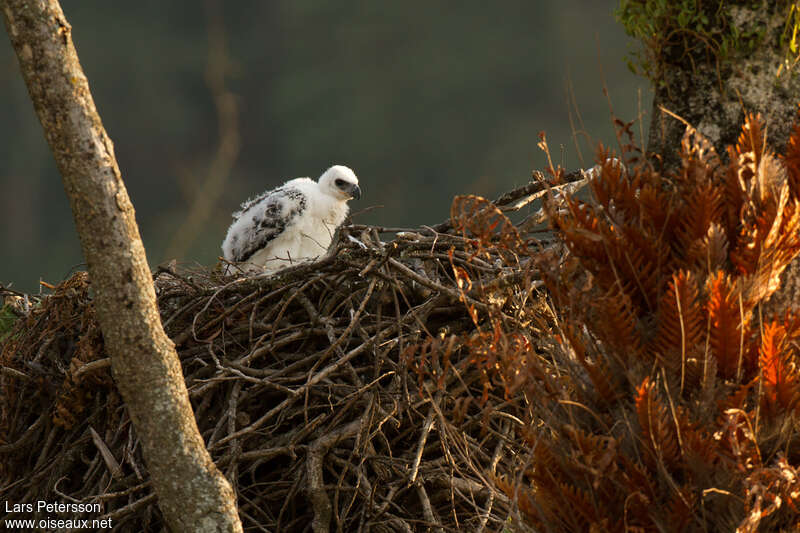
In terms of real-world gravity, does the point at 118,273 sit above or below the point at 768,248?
above

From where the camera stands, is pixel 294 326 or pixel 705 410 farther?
pixel 294 326

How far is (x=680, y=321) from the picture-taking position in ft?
5.83

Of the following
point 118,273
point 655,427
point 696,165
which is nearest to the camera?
point 655,427

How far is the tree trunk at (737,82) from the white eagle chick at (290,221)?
9.97 feet

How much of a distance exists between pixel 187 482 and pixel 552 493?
1037mm

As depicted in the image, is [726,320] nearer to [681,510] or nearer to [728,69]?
[681,510]

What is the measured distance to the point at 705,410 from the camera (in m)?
1.78

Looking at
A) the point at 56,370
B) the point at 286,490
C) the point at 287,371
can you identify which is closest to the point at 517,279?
the point at 287,371

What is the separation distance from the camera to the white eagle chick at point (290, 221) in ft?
16.7

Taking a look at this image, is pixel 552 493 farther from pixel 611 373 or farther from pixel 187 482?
pixel 187 482

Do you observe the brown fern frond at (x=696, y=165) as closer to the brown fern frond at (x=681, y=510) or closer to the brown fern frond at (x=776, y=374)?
the brown fern frond at (x=776, y=374)

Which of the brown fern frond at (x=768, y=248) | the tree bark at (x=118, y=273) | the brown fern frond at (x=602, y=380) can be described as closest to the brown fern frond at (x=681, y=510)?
the brown fern frond at (x=602, y=380)

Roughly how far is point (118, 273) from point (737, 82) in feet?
5.59

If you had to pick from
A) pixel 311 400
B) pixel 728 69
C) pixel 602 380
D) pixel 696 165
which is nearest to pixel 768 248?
pixel 696 165
